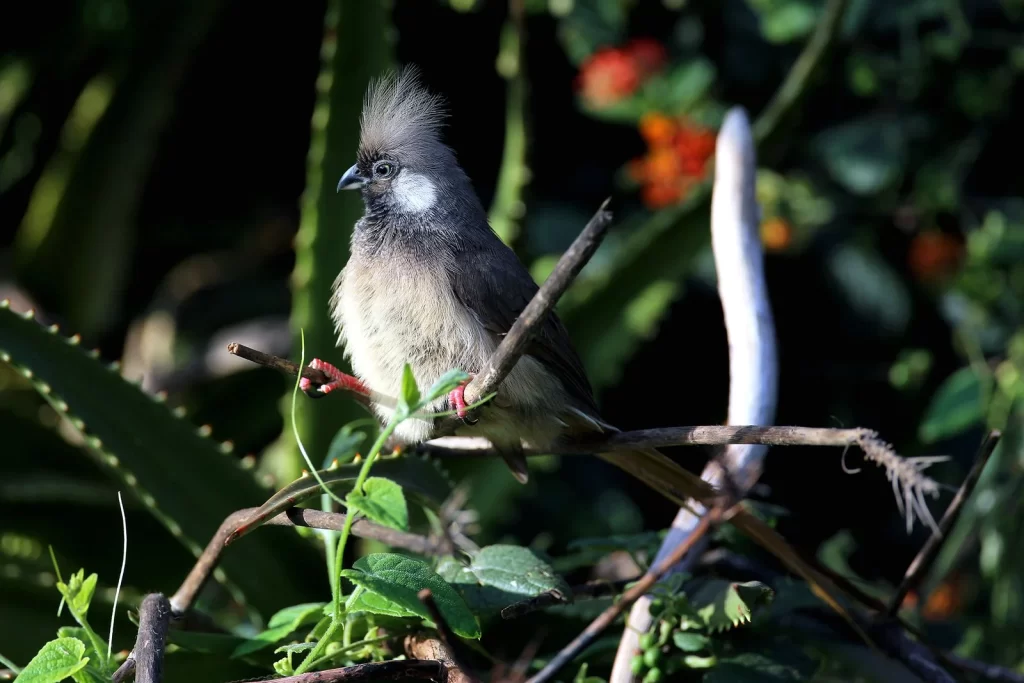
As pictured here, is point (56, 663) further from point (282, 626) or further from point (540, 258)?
point (540, 258)

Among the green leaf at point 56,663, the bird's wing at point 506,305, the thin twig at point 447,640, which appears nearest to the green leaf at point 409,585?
the thin twig at point 447,640

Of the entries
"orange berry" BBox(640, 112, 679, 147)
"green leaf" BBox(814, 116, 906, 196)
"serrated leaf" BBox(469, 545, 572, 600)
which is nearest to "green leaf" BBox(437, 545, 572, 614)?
"serrated leaf" BBox(469, 545, 572, 600)

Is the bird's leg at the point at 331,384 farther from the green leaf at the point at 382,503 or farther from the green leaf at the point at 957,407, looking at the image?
the green leaf at the point at 957,407

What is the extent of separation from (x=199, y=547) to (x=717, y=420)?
7.92 ft

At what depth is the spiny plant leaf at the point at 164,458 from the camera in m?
2.02

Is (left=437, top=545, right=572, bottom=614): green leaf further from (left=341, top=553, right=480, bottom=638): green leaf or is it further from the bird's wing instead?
the bird's wing

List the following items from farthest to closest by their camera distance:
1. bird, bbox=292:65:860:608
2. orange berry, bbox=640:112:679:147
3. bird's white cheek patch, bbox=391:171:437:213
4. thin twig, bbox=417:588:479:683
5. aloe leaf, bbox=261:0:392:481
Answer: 1. orange berry, bbox=640:112:679:147
2. aloe leaf, bbox=261:0:392:481
3. bird's white cheek patch, bbox=391:171:437:213
4. bird, bbox=292:65:860:608
5. thin twig, bbox=417:588:479:683

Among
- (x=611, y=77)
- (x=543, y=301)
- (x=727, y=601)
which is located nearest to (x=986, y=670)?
(x=727, y=601)

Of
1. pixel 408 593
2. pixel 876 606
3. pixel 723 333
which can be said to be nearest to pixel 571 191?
pixel 723 333

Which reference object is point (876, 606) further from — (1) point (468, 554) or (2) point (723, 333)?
(2) point (723, 333)

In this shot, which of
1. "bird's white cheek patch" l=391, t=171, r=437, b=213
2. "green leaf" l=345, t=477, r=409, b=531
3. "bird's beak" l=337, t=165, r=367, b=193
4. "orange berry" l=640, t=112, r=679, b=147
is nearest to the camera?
"green leaf" l=345, t=477, r=409, b=531

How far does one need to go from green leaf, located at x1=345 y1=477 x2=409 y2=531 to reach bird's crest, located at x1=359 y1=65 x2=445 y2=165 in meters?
1.30

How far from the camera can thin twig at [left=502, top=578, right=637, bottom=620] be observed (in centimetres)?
145

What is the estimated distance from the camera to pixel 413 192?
94.3 inches
